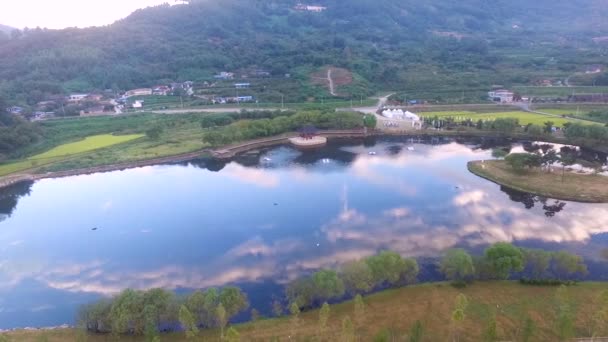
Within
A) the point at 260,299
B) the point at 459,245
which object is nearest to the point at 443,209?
the point at 459,245

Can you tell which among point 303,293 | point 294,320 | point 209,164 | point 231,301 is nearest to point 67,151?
point 209,164

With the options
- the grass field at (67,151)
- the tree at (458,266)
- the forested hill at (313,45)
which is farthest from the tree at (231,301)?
the forested hill at (313,45)

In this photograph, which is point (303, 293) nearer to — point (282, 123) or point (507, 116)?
point (282, 123)

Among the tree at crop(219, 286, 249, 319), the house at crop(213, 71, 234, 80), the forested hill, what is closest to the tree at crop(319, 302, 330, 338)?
the tree at crop(219, 286, 249, 319)

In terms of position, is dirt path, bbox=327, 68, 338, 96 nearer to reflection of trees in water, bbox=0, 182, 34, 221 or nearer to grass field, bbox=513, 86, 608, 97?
grass field, bbox=513, 86, 608, 97

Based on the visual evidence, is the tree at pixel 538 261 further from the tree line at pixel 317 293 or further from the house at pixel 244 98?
the house at pixel 244 98
